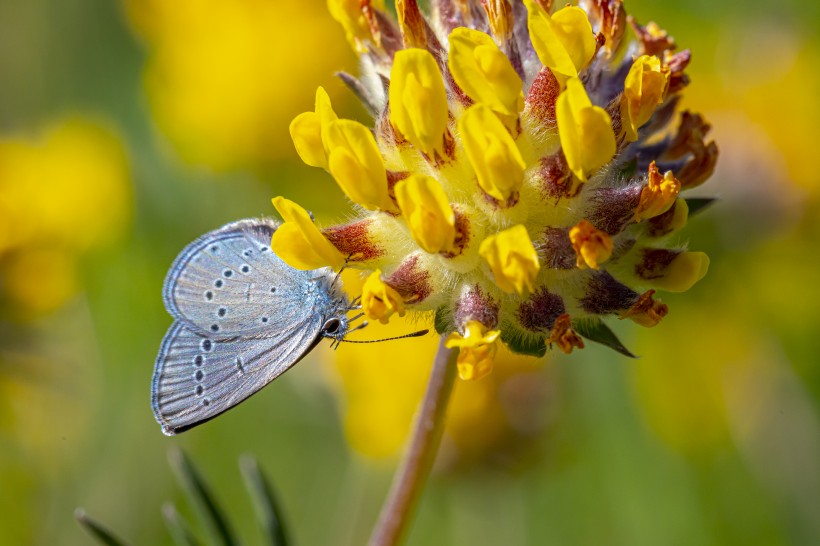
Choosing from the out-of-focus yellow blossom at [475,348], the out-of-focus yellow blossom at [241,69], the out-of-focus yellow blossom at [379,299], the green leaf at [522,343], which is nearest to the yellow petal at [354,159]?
the out-of-focus yellow blossom at [379,299]

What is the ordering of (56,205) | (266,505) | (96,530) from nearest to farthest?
(96,530) < (266,505) < (56,205)

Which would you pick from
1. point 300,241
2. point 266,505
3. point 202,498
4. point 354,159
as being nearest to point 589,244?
point 354,159

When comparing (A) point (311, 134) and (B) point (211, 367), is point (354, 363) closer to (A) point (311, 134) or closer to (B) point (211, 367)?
(B) point (211, 367)

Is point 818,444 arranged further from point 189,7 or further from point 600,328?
point 189,7

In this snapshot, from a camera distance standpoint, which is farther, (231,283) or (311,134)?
(231,283)

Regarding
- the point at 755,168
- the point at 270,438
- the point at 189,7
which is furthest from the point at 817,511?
the point at 189,7

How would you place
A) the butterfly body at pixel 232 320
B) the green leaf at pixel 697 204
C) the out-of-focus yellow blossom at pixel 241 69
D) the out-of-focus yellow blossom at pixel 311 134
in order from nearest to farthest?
1. the out-of-focus yellow blossom at pixel 311 134
2. the green leaf at pixel 697 204
3. the butterfly body at pixel 232 320
4. the out-of-focus yellow blossom at pixel 241 69

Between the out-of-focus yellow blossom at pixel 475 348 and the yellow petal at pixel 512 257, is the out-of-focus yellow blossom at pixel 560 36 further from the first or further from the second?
the out-of-focus yellow blossom at pixel 475 348
